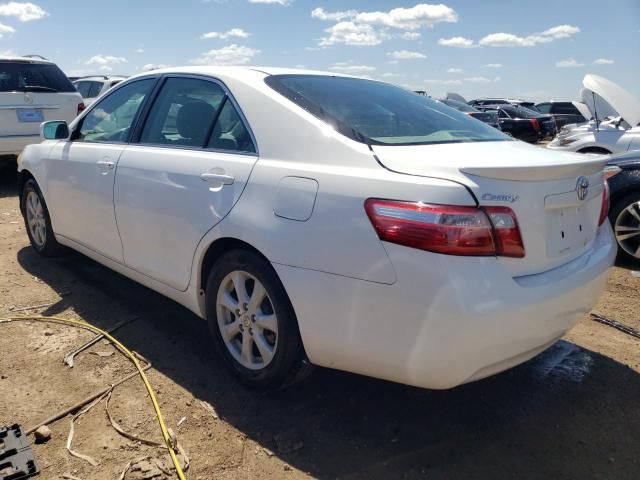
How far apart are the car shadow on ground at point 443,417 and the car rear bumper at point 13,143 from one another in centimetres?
562

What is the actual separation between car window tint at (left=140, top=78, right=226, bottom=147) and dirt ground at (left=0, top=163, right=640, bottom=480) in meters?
1.22

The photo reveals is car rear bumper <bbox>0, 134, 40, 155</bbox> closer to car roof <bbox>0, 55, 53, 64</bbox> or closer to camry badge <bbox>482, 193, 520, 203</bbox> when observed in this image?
car roof <bbox>0, 55, 53, 64</bbox>

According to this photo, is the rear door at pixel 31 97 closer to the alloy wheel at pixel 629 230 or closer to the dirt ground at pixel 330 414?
the dirt ground at pixel 330 414

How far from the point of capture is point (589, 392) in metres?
2.97

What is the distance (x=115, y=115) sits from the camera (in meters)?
3.93

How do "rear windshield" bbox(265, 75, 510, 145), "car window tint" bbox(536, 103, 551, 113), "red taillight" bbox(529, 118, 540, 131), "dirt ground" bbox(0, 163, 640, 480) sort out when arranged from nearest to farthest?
1. "dirt ground" bbox(0, 163, 640, 480)
2. "rear windshield" bbox(265, 75, 510, 145)
3. "red taillight" bbox(529, 118, 540, 131)
4. "car window tint" bbox(536, 103, 551, 113)

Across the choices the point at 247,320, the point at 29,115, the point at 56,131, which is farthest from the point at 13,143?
the point at 247,320

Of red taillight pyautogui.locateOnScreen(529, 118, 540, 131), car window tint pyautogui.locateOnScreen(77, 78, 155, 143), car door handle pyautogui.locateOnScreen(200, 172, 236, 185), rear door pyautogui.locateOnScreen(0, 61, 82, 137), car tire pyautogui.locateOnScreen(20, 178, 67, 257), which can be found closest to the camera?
car door handle pyautogui.locateOnScreen(200, 172, 236, 185)

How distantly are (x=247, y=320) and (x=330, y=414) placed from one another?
607 mm

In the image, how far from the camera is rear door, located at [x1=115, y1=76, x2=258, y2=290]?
112 inches

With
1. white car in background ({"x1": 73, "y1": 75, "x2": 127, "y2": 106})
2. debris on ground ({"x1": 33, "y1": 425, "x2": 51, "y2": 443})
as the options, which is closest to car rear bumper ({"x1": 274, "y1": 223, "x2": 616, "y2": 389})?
debris on ground ({"x1": 33, "y1": 425, "x2": 51, "y2": 443})

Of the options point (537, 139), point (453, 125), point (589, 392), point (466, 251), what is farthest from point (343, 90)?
point (537, 139)

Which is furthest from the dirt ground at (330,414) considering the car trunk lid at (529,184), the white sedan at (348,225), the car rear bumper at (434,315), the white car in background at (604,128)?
the white car in background at (604,128)

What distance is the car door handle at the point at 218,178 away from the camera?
2.78 meters
